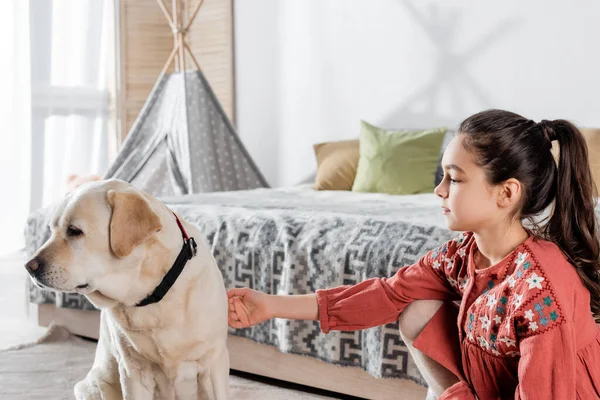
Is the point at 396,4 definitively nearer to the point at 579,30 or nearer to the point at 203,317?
the point at 579,30

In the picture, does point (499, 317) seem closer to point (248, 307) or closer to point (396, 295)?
point (396, 295)

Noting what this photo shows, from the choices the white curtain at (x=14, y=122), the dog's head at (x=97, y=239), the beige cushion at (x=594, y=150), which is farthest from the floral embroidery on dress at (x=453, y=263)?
the white curtain at (x=14, y=122)

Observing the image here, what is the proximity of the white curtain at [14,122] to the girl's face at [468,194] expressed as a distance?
4049 mm

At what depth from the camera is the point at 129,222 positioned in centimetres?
130

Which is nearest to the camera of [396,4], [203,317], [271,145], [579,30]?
[203,317]

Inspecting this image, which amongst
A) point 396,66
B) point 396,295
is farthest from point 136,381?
point 396,66

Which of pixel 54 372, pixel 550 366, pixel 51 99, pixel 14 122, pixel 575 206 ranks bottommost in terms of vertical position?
pixel 54 372

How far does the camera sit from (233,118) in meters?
5.09

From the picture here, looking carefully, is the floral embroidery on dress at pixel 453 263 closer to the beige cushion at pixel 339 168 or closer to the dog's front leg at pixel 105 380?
the dog's front leg at pixel 105 380

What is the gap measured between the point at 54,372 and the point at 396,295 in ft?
4.90

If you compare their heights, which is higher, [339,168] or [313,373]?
[339,168]

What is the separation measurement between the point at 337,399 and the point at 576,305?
3.65 ft

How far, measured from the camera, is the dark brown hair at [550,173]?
1287mm

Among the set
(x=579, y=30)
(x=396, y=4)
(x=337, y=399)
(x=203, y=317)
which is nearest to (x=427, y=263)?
(x=203, y=317)
